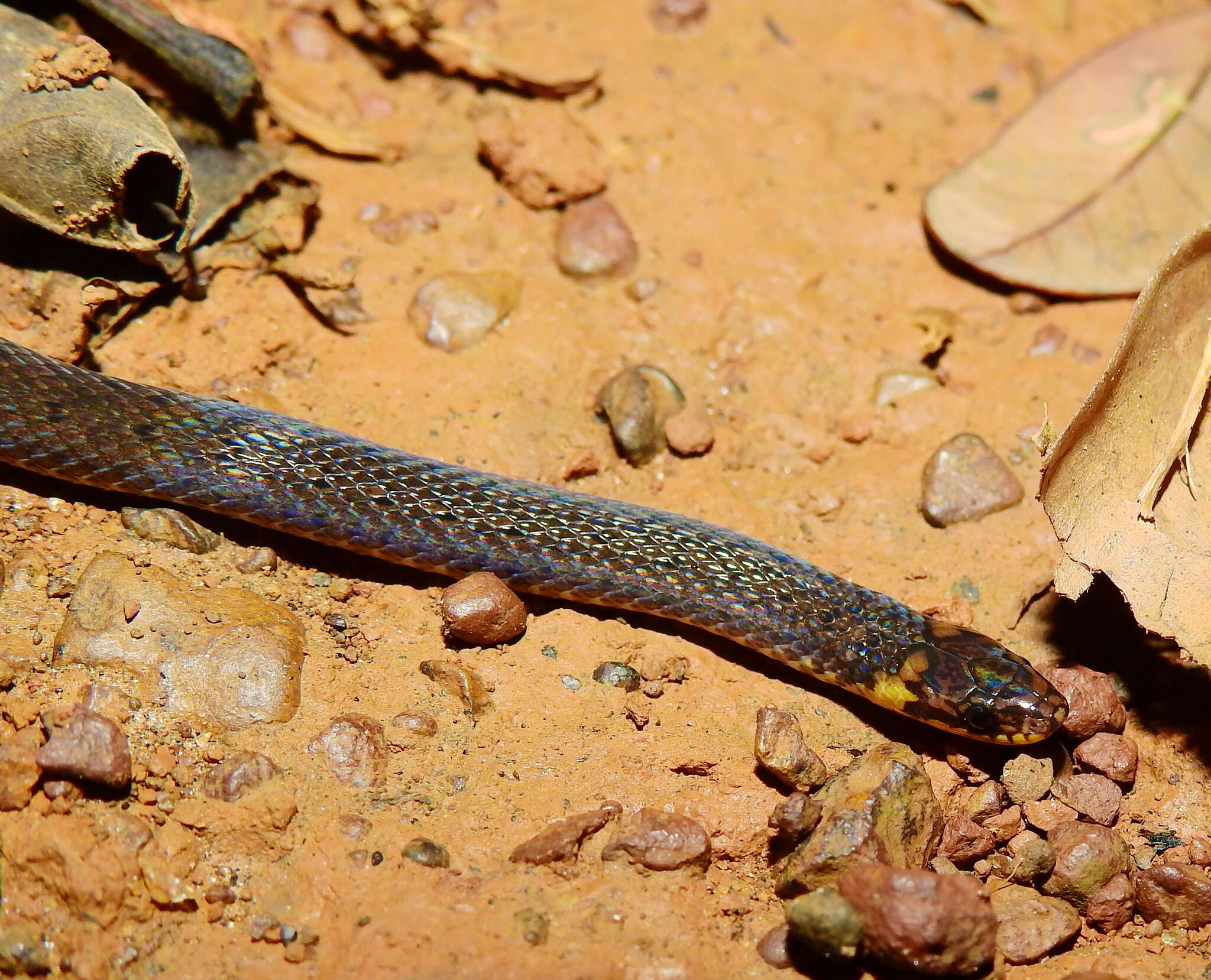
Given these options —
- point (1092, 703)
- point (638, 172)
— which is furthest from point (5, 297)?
point (1092, 703)

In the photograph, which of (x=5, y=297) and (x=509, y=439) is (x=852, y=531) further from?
(x=5, y=297)

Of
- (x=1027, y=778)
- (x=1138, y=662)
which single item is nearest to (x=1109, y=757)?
(x=1027, y=778)

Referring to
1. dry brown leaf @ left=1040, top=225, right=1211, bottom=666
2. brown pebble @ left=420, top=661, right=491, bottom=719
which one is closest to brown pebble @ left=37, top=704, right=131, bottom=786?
brown pebble @ left=420, top=661, right=491, bottom=719

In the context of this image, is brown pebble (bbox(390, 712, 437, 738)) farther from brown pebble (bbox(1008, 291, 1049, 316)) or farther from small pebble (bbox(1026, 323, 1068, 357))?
brown pebble (bbox(1008, 291, 1049, 316))

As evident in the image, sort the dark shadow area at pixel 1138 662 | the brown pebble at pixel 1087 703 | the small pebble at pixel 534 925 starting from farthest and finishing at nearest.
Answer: the dark shadow area at pixel 1138 662 → the brown pebble at pixel 1087 703 → the small pebble at pixel 534 925

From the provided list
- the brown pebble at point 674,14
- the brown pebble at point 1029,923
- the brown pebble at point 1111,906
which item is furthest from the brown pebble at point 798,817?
the brown pebble at point 674,14

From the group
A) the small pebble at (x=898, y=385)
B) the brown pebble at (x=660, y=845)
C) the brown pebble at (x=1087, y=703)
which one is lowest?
the brown pebble at (x=660, y=845)

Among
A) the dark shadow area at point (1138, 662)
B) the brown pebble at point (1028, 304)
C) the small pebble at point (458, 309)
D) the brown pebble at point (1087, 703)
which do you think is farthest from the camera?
→ the brown pebble at point (1028, 304)

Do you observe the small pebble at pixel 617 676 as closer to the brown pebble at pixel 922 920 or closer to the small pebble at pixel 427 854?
the small pebble at pixel 427 854
